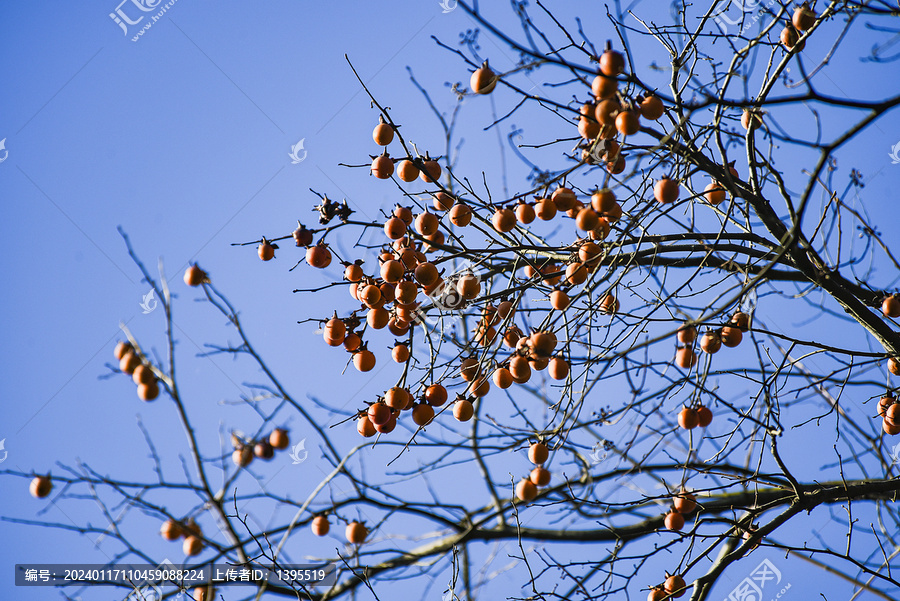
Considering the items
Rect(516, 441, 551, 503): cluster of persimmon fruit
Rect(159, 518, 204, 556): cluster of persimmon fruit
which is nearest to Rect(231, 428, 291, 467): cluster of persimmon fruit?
Rect(159, 518, 204, 556): cluster of persimmon fruit

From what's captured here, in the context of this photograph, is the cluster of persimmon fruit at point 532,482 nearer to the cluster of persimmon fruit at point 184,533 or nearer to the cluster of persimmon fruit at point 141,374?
the cluster of persimmon fruit at point 184,533

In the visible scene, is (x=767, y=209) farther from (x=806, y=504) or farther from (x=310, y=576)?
(x=310, y=576)

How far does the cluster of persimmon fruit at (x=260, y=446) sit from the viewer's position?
2.93 meters

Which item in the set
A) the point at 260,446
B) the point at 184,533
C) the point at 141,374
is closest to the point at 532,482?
the point at 260,446

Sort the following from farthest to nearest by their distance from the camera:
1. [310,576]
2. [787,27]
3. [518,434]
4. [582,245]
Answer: [310,576]
[518,434]
[787,27]
[582,245]

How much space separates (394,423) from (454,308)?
0.52 metres

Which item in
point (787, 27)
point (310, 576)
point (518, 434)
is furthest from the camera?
point (310, 576)

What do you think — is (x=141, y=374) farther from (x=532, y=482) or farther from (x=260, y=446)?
(x=532, y=482)

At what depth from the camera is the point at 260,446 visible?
3.22m

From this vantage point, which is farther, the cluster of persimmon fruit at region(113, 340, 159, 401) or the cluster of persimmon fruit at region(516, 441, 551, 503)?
the cluster of persimmon fruit at region(113, 340, 159, 401)

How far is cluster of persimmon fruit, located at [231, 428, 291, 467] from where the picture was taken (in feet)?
9.60

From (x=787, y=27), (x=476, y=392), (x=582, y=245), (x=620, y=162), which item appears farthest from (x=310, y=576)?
(x=787, y=27)

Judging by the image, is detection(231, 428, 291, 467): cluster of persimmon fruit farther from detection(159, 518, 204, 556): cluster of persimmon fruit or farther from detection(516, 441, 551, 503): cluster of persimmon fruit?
detection(516, 441, 551, 503): cluster of persimmon fruit

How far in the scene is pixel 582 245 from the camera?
2096 millimetres
